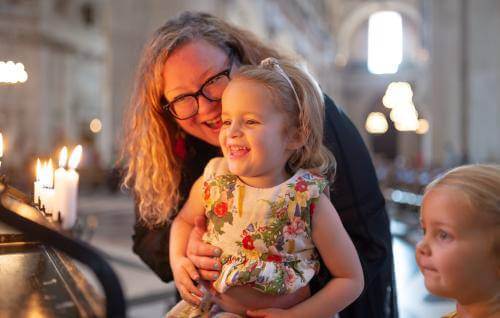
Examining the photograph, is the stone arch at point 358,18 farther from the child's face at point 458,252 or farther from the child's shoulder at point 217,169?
the child's face at point 458,252

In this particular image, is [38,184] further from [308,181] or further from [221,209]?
[308,181]

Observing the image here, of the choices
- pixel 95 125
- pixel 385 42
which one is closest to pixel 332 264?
pixel 95 125

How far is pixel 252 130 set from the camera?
1406mm

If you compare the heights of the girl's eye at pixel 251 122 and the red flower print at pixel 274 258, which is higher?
the girl's eye at pixel 251 122

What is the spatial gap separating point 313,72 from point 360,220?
0.60 metres

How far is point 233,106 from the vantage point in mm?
1434

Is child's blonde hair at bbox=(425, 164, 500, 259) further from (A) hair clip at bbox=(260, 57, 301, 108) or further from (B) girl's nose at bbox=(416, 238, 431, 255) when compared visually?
(A) hair clip at bbox=(260, 57, 301, 108)

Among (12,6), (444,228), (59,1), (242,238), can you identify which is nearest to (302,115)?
(242,238)

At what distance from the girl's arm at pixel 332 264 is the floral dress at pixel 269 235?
1.1 inches

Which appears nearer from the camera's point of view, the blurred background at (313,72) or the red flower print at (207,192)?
the red flower print at (207,192)

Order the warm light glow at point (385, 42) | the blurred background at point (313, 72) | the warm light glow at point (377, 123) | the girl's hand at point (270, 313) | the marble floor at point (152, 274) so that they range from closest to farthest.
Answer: the girl's hand at point (270, 313)
the marble floor at point (152, 274)
the blurred background at point (313, 72)
the warm light glow at point (377, 123)
the warm light glow at point (385, 42)

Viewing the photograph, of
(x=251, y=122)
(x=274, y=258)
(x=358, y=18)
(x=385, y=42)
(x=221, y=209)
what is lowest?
(x=274, y=258)

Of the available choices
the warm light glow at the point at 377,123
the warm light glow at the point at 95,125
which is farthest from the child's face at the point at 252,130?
the warm light glow at the point at 377,123

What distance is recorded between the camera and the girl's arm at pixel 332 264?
1.42 meters
